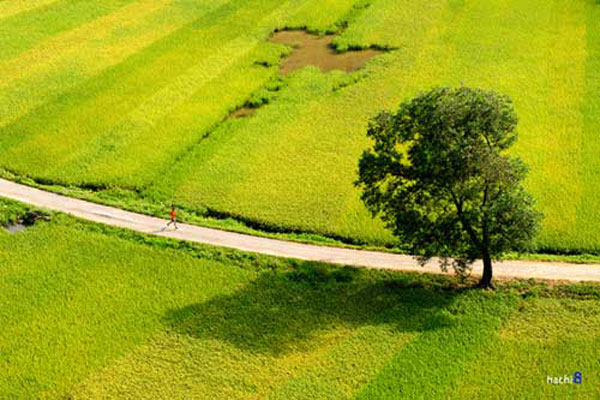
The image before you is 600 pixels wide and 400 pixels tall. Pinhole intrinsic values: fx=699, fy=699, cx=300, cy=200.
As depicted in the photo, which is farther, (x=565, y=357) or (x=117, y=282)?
(x=117, y=282)

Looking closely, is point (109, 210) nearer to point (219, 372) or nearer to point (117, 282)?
point (117, 282)

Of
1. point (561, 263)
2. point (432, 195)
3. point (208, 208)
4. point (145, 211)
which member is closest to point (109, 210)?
point (145, 211)

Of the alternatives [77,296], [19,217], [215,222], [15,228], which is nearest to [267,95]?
[215,222]

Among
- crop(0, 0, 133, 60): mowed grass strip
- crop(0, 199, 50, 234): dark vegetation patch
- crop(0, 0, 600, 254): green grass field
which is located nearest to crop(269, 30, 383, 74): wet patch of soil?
crop(0, 0, 600, 254): green grass field

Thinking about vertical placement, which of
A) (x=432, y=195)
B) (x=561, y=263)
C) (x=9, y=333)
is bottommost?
(x=9, y=333)

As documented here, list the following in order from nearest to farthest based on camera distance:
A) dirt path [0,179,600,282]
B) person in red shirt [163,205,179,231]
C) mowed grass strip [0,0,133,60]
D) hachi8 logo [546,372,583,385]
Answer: hachi8 logo [546,372,583,385] < dirt path [0,179,600,282] < person in red shirt [163,205,179,231] < mowed grass strip [0,0,133,60]

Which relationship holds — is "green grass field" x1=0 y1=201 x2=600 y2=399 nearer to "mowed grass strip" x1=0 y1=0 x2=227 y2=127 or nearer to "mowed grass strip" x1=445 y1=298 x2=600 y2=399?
"mowed grass strip" x1=445 y1=298 x2=600 y2=399

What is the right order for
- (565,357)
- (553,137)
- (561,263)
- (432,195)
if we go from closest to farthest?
(565,357)
(432,195)
(561,263)
(553,137)
